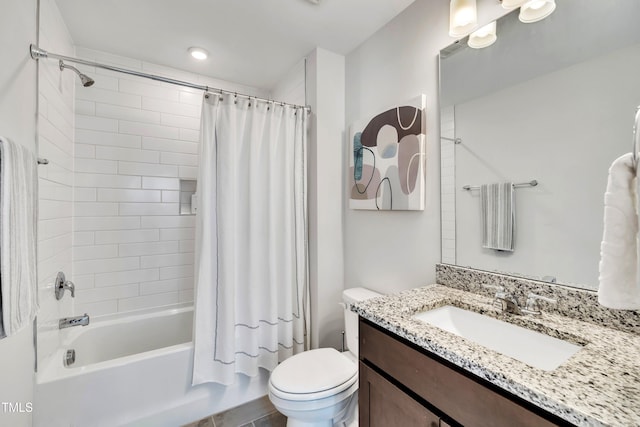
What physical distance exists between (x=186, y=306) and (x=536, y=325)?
244 cm

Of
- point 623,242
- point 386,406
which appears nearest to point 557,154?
point 623,242

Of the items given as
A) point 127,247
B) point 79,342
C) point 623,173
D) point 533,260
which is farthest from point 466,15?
point 79,342

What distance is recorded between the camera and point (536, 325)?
0.92m

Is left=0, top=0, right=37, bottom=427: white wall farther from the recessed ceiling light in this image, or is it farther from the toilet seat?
the toilet seat

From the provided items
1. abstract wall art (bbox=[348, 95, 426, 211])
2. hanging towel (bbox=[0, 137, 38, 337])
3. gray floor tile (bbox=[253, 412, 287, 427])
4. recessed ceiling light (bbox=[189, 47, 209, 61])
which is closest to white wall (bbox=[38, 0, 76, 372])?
hanging towel (bbox=[0, 137, 38, 337])

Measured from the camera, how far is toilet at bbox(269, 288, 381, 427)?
1249 millimetres

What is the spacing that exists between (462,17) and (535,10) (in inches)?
10.5

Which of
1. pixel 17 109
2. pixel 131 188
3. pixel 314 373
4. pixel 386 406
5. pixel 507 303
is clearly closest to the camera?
pixel 386 406

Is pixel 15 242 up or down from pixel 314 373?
up

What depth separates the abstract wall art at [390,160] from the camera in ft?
4.90

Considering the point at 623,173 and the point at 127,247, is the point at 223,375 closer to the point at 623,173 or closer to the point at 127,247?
the point at 127,247

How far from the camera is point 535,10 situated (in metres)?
1.09

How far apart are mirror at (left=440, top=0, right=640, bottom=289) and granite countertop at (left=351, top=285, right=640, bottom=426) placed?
0.72ft

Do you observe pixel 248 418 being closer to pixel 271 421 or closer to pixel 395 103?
pixel 271 421
